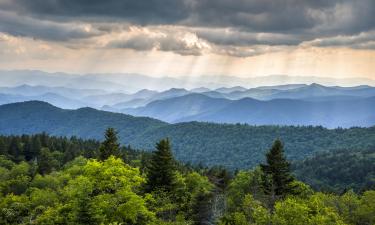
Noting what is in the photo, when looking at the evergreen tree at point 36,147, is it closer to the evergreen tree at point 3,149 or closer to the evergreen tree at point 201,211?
the evergreen tree at point 3,149

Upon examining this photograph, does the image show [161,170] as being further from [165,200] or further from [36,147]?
[36,147]

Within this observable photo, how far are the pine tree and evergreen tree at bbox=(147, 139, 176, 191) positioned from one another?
13018mm

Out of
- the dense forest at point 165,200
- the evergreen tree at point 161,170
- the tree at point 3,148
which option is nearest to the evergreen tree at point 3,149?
the tree at point 3,148

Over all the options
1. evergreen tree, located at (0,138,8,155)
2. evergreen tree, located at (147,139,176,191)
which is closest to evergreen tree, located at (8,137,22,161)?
evergreen tree, located at (0,138,8,155)

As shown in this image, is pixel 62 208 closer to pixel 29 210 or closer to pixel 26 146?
pixel 29 210

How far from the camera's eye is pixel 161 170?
59.1 m

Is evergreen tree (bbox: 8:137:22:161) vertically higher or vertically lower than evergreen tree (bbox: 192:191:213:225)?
higher

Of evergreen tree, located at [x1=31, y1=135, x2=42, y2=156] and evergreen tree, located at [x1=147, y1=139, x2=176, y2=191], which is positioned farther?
evergreen tree, located at [x1=31, y1=135, x2=42, y2=156]

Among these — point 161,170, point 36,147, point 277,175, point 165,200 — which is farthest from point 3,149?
point 277,175

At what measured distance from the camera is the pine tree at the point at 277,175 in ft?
199

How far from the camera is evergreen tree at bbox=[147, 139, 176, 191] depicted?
58719 millimetres

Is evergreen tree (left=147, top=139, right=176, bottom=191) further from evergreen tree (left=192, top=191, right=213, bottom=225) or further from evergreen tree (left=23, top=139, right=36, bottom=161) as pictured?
evergreen tree (left=23, top=139, right=36, bottom=161)

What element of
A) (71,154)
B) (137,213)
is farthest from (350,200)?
(71,154)

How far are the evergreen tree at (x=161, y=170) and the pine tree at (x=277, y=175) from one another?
1302 centimetres
